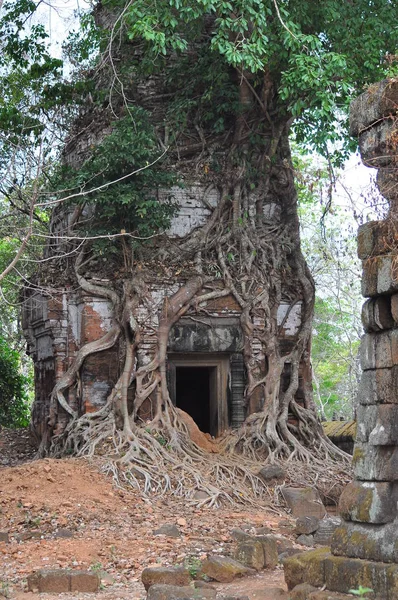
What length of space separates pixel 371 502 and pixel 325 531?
2937 millimetres

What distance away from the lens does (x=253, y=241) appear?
1310cm

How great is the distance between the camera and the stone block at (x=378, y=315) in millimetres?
6461

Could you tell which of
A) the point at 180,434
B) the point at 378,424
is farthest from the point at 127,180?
the point at 378,424

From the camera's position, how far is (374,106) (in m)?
6.58

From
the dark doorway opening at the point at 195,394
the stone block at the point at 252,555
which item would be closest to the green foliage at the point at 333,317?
the dark doorway opening at the point at 195,394

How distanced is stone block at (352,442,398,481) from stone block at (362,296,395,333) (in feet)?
2.69

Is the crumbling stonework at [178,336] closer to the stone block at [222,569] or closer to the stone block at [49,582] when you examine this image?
the stone block at [222,569]

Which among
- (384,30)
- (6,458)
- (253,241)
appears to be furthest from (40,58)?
(6,458)

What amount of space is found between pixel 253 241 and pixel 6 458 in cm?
521

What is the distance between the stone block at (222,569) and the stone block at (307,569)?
87cm

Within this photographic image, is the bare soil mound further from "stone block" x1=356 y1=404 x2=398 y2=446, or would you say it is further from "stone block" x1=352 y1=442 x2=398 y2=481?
"stone block" x1=356 y1=404 x2=398 y2=446

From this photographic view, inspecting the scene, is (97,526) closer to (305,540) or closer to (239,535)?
(239,535)

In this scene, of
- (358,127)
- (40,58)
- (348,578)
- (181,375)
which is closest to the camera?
(348,578)

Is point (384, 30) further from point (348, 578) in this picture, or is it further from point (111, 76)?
point (348, 578)
